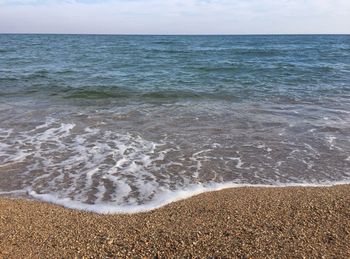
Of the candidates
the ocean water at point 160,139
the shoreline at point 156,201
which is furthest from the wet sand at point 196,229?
the ocean water at point 160,139

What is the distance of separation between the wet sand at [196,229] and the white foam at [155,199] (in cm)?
19

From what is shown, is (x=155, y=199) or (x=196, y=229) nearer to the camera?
(x=196, y=229)

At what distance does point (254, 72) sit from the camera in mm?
19391

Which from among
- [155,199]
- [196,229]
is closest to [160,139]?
[155,199]

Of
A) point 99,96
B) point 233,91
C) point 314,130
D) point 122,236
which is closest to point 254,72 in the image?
point 233,91

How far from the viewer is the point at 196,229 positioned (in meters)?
3.90

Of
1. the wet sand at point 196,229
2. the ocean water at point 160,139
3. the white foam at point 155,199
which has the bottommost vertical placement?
the ocean water at point 160,139

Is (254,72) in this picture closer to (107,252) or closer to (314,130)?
(314,130)

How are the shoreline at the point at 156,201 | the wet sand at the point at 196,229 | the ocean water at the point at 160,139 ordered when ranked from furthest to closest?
1. the ocean water at the point at 160,139
2. the shoreline at the point at 156,201
3. the wet sand at the point at 196,229

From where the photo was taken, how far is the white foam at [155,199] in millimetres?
4738

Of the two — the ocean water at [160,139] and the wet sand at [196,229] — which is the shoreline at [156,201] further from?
the wet sand at [196,229]

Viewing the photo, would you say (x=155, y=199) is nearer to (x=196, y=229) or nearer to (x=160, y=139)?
(x=196, y=229)

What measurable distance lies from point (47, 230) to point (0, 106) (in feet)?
26.0

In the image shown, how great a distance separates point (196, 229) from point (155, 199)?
4.09ft
